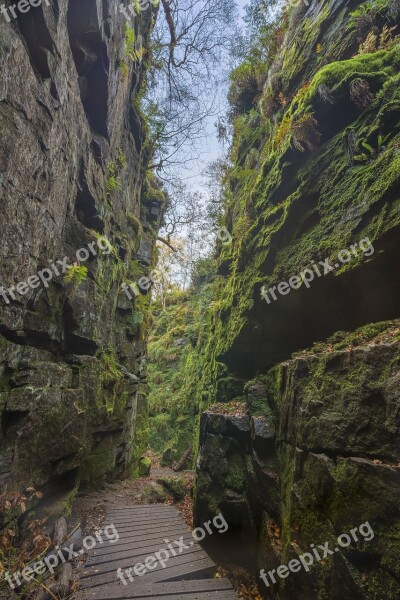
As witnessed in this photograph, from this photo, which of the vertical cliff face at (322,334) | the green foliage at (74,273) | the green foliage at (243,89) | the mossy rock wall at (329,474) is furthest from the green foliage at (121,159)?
the mossy rock wall at (329,474)

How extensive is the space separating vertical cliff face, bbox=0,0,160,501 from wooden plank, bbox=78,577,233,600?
196cm

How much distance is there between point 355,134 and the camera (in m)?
5.57

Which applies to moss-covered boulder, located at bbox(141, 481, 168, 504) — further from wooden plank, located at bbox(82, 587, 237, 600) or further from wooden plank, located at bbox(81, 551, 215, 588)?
wooden plank, located at bbox(82, 587, 237, 600)

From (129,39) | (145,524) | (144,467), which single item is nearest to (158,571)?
(145,524)

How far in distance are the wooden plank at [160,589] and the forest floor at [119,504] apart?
295 mm

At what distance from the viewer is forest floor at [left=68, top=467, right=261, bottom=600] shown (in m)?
5.12

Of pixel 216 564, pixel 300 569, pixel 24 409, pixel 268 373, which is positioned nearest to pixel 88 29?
pixel 24 409

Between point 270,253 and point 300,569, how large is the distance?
226 inches

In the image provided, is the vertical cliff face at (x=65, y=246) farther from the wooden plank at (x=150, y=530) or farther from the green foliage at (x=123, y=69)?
the wooden plank at (x=150, y=530)

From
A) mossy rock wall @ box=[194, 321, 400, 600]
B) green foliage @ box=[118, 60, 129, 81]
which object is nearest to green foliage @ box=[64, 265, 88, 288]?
mossy rock wall @ box=[194, 321, 400, 600]

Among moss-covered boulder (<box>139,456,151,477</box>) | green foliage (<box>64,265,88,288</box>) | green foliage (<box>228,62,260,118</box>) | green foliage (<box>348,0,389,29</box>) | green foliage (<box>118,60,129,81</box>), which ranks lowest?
moss-covered boulder (<box>139,456,151,477</box>)

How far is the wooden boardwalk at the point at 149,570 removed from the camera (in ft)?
14.5

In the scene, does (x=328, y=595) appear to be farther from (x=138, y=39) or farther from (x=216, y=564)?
(x=138, y=39)

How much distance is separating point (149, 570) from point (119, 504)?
3.64m
